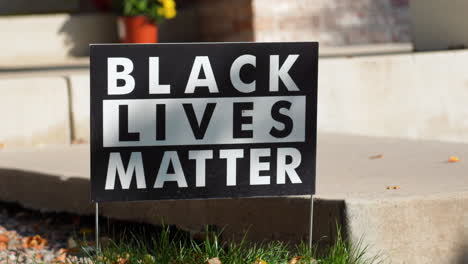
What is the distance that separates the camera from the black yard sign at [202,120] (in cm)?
295

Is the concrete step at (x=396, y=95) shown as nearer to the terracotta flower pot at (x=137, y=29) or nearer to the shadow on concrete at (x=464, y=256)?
the terracotta flower pot at (x=137, y=29)

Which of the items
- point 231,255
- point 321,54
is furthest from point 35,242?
point 321,54

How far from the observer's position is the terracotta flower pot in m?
7.88

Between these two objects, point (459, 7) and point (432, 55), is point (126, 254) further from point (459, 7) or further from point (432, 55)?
point (459, 7)

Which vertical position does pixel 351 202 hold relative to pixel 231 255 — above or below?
above

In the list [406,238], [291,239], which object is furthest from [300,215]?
[406,238]

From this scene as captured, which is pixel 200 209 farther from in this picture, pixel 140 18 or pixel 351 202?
pixel 140 18

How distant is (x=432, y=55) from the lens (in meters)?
5.86

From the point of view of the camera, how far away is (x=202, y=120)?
9.90 feet

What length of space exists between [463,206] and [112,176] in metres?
1.27

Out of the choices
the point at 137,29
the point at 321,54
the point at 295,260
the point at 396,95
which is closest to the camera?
the point at 295,260

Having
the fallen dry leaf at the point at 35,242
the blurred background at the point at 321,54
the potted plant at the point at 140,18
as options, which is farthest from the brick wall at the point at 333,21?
the fallen dry leaf at the point at 35,242

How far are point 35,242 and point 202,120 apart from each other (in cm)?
133

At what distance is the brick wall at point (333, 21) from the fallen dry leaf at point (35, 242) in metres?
4.08
